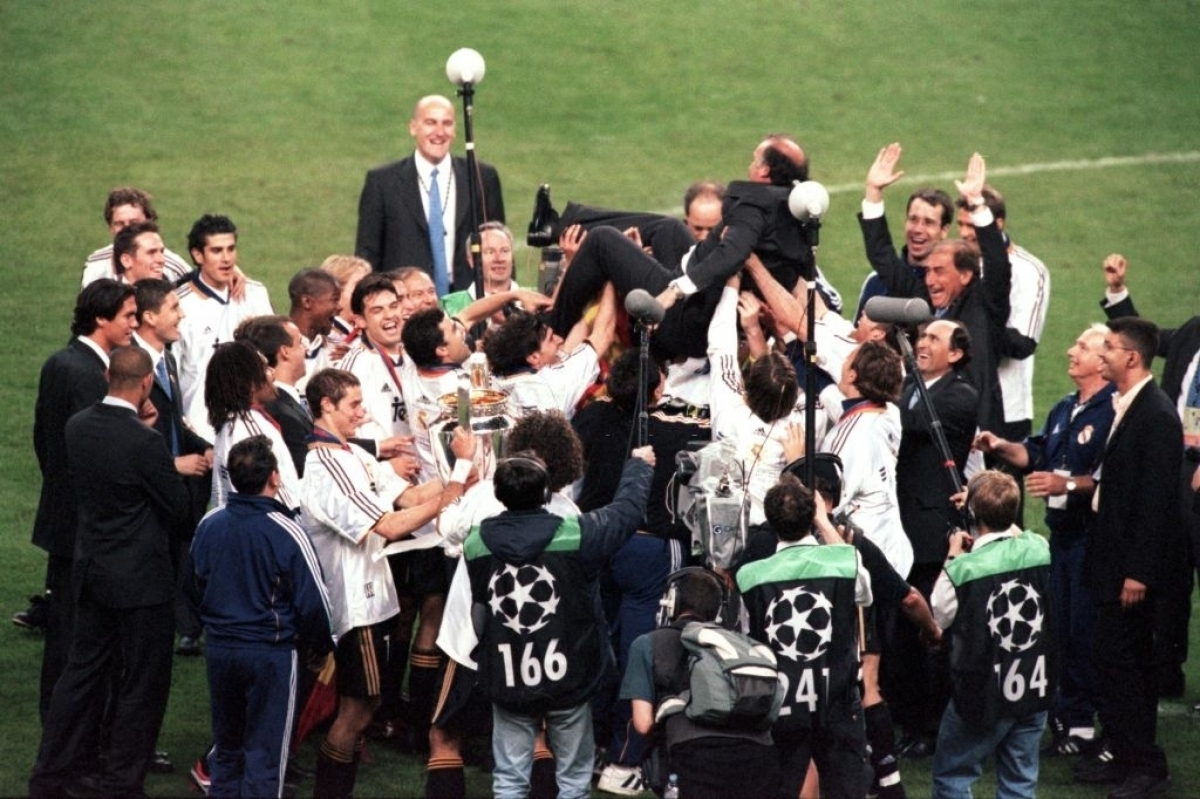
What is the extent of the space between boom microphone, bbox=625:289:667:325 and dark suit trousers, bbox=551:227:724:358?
549 mm

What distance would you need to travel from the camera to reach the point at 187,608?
370 inches

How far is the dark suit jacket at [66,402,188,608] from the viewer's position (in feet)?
23.6

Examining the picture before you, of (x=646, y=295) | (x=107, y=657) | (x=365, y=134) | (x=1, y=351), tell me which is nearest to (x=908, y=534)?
(x=646, y=295)

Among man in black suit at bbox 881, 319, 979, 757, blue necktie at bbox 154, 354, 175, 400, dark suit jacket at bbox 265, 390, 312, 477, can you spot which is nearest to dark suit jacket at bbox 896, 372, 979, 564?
man in black suit at bbox 881, 319, 979, 757

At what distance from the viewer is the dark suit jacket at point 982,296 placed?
8.91 metres

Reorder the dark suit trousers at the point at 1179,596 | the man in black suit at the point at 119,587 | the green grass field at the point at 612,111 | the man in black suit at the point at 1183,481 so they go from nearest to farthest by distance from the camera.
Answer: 1. the man in black suit at the point at 119,587
2. the dark suit trousers at the point at 1179,596
3. the man in black suit at the point at 1183,481
4. the green grass field at the point at 612,111

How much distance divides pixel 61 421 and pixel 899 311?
3.42 metres

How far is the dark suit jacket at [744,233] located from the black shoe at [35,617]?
3.88 meters

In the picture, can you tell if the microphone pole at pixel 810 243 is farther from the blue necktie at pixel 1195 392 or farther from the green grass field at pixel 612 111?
the green grass field at pixel 612 111

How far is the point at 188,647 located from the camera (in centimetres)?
929

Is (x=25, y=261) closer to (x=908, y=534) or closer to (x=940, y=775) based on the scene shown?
(x=908, y=534)

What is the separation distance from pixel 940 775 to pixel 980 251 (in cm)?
291

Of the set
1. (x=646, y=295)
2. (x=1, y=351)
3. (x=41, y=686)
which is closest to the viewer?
(x=646, y=295)

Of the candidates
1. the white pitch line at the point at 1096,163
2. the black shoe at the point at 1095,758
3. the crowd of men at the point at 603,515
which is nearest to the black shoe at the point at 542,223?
the crowd of men at the point at 603,515
